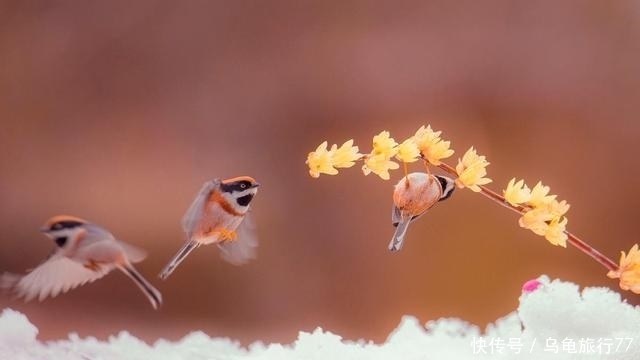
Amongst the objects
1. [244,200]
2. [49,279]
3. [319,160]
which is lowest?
[49,279]

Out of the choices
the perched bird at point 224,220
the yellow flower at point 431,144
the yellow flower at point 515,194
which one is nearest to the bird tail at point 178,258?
the perched bird at point 224,220

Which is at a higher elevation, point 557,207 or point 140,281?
point 557,207

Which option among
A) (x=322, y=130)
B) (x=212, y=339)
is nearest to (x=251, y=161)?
(x=322, y=130)

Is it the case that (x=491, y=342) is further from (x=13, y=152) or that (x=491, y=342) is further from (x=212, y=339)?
(x=13, y=152)

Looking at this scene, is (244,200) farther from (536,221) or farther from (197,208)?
(536,221)

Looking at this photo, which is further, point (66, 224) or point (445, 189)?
point (445, 189)

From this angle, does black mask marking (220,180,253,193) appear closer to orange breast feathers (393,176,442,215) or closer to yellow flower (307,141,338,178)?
yellow flower (307,141,338,178)

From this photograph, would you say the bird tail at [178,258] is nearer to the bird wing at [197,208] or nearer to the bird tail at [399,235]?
the bird wing at [197,208]

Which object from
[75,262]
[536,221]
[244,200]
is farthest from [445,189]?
[75,262]
